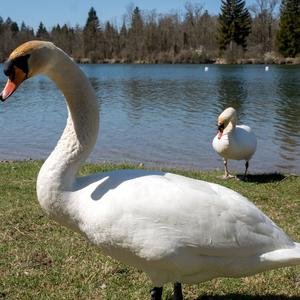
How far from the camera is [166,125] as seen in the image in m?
19.8

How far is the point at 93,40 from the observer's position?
112000 millimetres

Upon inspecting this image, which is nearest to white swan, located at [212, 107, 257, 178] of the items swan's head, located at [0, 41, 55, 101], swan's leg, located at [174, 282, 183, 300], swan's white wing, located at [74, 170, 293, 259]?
swan's leg, located at [174, 282, 183, 300]

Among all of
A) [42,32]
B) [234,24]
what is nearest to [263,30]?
[234,24]

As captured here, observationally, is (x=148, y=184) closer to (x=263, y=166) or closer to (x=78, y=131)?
(x=78, y=131)

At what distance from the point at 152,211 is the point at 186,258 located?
36 cm

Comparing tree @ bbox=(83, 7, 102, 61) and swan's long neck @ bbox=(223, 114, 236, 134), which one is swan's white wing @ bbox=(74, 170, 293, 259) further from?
tree @ bbox=(83, 7, 102, 61)

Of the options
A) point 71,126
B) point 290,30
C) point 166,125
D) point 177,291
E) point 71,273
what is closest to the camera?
point 71,126

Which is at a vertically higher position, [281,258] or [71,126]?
[71,126]

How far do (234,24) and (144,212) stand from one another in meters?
89.1

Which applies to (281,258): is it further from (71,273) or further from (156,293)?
(71,273)

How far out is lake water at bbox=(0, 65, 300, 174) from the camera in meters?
13.8

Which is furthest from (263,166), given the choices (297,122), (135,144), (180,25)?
(180,25)

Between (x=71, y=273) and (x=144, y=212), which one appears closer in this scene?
(x=144, y=212)

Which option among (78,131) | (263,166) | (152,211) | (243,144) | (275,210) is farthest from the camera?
(263,166)
